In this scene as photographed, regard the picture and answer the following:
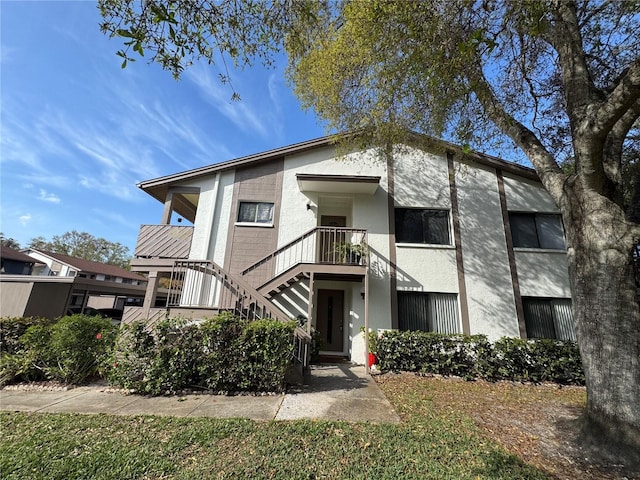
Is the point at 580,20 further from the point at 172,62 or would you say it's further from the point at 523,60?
the point at 172,62

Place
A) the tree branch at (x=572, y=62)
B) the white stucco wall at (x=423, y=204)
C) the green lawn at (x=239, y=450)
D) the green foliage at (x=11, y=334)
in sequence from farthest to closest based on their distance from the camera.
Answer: the white stucco wall at (x=423, y=204)
the green foliage at (x=11, y=334)
the tree branch at (x=572, y=62)
the green lawn at (x=239, y=450)

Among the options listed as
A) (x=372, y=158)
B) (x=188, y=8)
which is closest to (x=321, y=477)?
(x=188, y=8)

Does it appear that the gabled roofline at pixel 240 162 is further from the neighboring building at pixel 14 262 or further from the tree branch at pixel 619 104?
the neighboring building at pixel 14 262

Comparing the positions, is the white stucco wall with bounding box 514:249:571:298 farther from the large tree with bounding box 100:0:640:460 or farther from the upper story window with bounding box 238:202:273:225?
the upper story window with bounding box 238:202:273:225

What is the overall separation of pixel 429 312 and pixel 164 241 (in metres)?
10.2

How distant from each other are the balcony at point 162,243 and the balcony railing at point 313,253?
2.66 meters

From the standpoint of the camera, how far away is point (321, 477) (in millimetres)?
3004

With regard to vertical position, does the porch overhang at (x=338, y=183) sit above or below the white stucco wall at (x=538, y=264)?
above

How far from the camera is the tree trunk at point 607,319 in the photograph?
151 inches

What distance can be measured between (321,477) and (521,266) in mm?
10688

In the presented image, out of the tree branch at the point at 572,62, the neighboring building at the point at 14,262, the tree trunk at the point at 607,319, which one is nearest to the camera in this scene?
the tree trunk at the point at 607,319

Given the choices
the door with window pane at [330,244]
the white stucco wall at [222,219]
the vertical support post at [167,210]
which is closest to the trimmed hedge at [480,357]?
the door with window pane at [330,244]

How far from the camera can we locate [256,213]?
432 inches

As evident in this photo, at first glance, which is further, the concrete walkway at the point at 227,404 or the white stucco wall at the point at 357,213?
the white stucco wall at the point at 357,213
